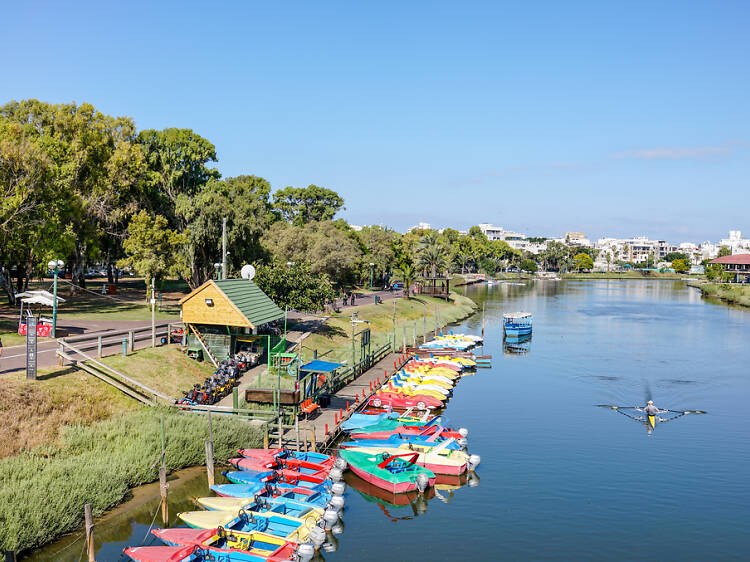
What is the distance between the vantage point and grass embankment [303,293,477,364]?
5195cm

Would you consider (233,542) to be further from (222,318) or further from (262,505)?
(222,318)

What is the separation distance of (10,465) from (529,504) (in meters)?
21.8

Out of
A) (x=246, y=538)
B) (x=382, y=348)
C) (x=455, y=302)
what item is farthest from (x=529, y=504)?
(x=455, y=302)

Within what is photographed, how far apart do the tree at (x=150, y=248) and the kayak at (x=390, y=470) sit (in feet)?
124

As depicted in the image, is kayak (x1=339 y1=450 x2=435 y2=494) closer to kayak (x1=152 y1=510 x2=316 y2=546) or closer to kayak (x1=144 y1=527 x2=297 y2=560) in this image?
kayak (x1=152 y1=510 x2=316 y2=546)

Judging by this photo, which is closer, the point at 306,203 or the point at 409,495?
the point at 409,495

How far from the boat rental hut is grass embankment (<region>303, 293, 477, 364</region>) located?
558cm

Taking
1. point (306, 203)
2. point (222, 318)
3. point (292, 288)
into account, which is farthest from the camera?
point (306, 203)

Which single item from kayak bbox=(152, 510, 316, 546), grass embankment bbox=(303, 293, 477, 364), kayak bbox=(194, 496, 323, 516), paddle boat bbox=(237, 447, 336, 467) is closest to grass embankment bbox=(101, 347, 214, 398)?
paddle boat bbox=(237, 447, 336, 467)

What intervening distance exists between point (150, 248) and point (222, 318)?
1066 inches

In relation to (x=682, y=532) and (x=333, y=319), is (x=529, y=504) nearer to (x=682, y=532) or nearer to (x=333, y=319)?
(x=682, y=532)

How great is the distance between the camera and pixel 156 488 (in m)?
25.5

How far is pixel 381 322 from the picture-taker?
70.3 metres

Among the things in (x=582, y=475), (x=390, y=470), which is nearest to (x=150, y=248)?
(x=390, y=470)
